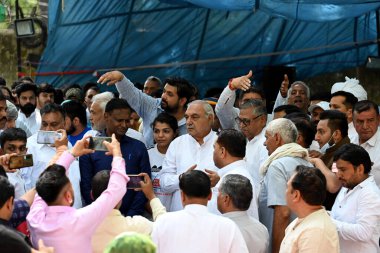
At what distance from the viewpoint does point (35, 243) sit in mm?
5082

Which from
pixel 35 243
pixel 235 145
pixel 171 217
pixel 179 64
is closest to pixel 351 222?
pixel 235 145

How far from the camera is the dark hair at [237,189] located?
17.8 ft

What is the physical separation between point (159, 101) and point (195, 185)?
2687 mm

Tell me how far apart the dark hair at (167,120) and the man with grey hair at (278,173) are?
107cm

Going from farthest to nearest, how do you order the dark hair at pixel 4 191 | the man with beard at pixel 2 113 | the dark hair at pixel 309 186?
the man with beard at pixel 2 113 < the dark hair at pixel 309 186 < the dark hair at pixel 4 191

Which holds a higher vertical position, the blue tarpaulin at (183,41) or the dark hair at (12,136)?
the blue tarpaulin at (183,41)

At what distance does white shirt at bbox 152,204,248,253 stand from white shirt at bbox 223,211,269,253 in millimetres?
364

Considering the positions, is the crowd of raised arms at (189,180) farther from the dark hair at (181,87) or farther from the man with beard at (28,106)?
the man with beard at (28,106)

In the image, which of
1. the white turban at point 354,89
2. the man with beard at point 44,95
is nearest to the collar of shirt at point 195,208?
the white turban at point 354,89

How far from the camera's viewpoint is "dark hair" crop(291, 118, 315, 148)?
6688mm

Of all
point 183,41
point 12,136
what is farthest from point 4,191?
point 183,41

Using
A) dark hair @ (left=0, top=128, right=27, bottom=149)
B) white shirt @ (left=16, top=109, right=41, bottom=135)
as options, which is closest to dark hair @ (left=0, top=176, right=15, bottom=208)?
dark hair @ (left=0, top=128, right=27, bottom=149)

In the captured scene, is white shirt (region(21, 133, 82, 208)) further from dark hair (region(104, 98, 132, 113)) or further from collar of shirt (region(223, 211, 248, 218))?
collar of shirt (region(223, 211, 248, 218))

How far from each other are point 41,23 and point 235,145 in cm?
1046
